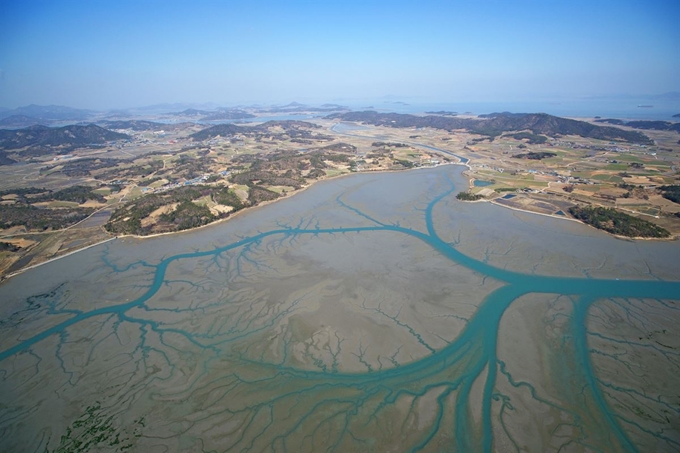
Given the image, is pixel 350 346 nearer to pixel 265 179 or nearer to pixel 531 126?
pixel 265 179

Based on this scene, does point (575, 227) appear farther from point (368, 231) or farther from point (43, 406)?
point (43, 406)

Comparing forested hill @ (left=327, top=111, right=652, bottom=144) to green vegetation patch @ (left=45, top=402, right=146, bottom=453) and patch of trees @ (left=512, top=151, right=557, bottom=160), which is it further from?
green vegetation patch @ (left=45, top=402, right=146, bottom=453)

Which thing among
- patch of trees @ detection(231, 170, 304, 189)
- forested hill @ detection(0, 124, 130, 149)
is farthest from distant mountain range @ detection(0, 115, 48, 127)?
patch of trees @ detection(231, 170, 304, 189)

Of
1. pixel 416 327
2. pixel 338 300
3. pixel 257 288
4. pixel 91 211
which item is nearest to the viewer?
pixel 416 327

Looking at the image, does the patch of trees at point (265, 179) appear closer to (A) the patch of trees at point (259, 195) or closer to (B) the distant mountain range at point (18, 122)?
(A) the patch of trees at point (259, 195)

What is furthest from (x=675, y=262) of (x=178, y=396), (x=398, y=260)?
(x=178, y=396)

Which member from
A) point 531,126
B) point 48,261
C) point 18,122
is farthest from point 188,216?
point 18,122

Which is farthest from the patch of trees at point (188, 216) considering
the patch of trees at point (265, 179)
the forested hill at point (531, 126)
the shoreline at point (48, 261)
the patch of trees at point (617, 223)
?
the forested hill at point (531, 126)
